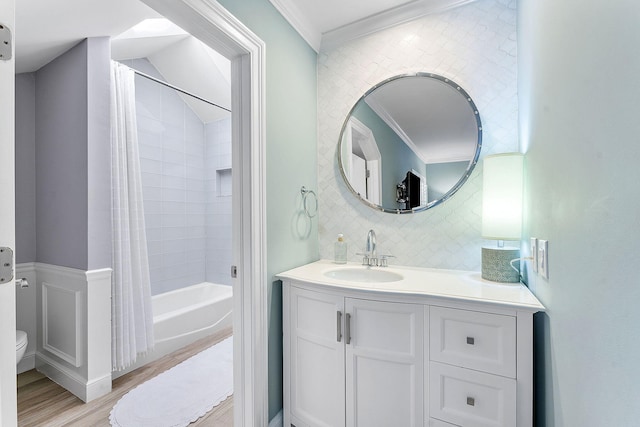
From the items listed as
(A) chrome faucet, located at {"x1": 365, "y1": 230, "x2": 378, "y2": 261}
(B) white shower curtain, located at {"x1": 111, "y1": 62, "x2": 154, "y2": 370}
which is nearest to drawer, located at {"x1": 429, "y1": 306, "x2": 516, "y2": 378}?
(A) chrome faucet, located at {"x1": 365, "y1": 230, "x2": 378, "y2": 261}

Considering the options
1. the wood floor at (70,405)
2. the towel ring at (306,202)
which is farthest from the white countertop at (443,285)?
the wood floor at (70,405)

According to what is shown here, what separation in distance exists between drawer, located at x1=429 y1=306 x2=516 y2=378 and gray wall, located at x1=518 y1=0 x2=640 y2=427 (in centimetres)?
12

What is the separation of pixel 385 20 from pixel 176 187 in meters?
2.82

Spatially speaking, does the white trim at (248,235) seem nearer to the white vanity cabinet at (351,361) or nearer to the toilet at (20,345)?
the white vanity cabinet at (351,361)

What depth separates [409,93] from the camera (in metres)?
1.85

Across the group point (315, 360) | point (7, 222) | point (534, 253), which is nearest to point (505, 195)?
point (534, 253)

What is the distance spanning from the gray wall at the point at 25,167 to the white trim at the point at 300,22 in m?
2.26

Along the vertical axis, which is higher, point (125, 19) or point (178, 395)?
point (125, 19)

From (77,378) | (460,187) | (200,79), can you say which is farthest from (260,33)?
(77,378)

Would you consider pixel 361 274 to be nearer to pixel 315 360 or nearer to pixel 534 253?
pixel 315 360

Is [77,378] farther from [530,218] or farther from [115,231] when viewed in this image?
[530,218]

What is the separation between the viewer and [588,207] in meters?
0.67

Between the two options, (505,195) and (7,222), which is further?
(505,195)

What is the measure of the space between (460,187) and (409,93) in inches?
27.1
